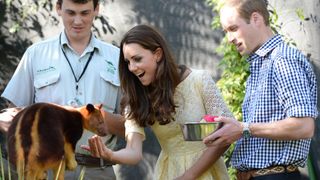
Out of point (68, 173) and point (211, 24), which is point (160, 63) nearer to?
point (68, 173)

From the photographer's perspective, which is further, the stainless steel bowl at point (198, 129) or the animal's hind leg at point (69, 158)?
the animal's hind leg at point (69, 158)

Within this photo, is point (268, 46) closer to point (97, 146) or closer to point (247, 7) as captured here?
point (247, 7)

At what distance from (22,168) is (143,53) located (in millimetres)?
886

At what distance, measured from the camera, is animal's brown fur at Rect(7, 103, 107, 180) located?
11.3ft

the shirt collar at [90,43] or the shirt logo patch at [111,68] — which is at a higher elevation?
the shirt collar at [90,43]

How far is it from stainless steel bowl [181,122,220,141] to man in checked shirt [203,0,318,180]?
31 mm

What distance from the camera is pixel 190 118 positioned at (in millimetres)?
3934

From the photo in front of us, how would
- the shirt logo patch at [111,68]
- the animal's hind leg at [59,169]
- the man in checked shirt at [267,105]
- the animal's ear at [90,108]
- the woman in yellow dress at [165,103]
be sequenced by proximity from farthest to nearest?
the shirt logo patch at [111,68] → the woman in yellow dress at [165,103] → the animal's ear at [90,108] → the animal's hind leg at [59,169] → the man in checked shirt at [267,105]

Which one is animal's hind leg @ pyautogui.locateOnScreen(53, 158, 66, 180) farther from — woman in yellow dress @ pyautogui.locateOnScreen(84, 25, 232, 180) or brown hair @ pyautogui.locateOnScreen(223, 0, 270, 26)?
brown hair @ pyautogui.locateOnScreen(223, 0, 270, 26)

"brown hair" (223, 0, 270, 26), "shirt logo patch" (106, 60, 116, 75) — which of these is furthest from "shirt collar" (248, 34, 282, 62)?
"shirt logo patch" (106, 60, 116, 75)

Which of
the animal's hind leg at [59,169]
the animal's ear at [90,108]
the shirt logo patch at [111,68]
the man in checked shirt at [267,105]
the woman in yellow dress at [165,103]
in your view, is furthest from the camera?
the shirt logo patch at [111,68]

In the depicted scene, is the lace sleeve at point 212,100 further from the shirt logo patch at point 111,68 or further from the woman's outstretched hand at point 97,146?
the shirt logo patch at point 111,68

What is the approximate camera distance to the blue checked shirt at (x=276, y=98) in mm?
3438

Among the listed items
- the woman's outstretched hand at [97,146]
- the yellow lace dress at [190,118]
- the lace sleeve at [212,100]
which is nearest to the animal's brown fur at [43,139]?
the woman's outstretched hand at [97,146]
